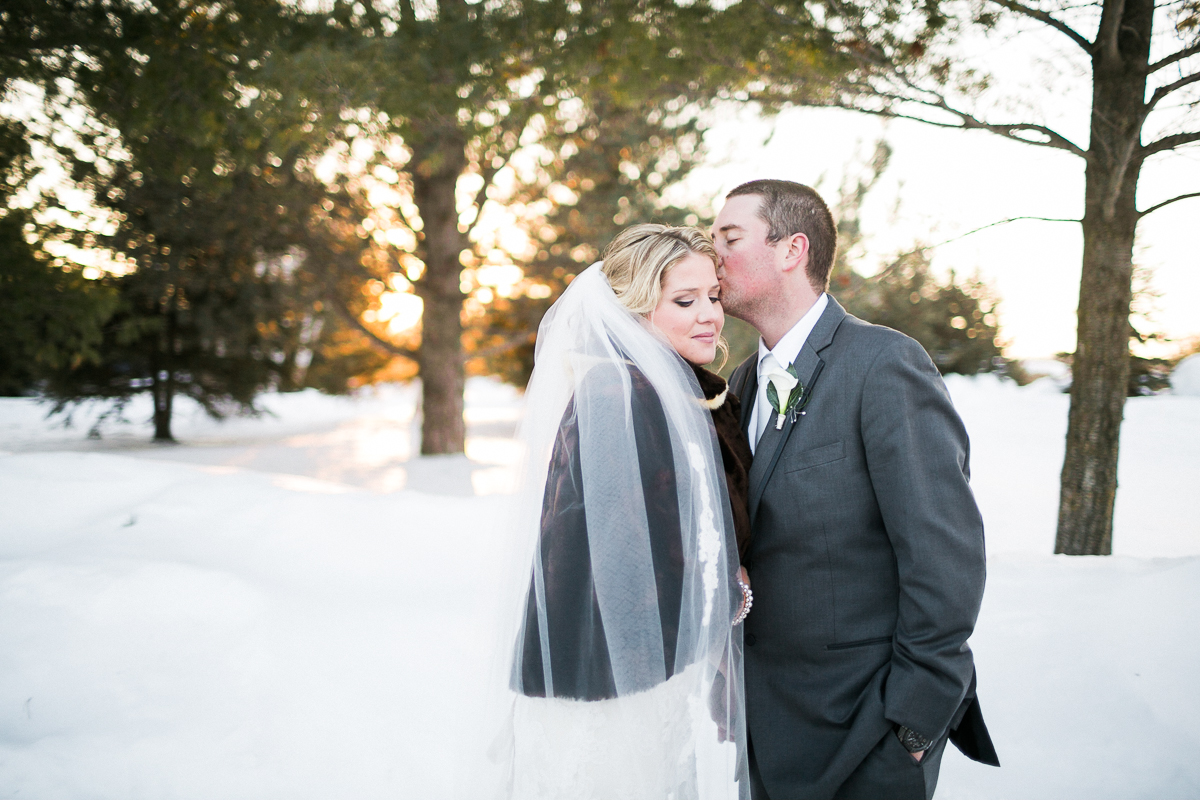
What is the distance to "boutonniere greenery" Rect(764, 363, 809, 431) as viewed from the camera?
202 cm

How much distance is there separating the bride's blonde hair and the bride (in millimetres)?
124

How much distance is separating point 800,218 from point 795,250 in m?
0.10

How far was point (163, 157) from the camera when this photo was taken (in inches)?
276

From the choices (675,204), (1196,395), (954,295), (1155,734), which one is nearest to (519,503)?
(1155,734)

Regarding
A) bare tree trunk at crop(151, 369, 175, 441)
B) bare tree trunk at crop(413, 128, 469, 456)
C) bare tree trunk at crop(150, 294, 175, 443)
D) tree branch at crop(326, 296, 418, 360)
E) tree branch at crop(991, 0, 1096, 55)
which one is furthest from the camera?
bare tree trunk at crop(151, 369, 175, 441)

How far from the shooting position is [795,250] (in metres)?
2.23

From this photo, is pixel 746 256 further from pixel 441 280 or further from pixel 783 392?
pixel 441 280

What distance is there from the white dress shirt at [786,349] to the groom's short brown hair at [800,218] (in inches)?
3.7

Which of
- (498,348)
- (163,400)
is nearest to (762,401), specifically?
(498,348)

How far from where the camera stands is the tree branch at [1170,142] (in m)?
3.76

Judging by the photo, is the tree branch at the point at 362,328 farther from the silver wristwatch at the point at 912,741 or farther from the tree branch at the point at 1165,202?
the silver wristwatch at the point at 912,741

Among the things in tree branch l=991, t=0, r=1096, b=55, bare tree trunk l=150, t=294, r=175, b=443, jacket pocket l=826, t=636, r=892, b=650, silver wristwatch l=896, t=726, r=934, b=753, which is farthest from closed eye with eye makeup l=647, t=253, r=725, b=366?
bare tree trunk l=150, t=294, r=175, b=443

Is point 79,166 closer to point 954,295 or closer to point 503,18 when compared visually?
point 503,18

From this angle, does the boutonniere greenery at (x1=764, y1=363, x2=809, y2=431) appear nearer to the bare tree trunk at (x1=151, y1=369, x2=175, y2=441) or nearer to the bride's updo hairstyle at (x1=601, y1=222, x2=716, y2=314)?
the bride's updo hairstyle at (x1=601, y1=222, x2=716, y2=314)
